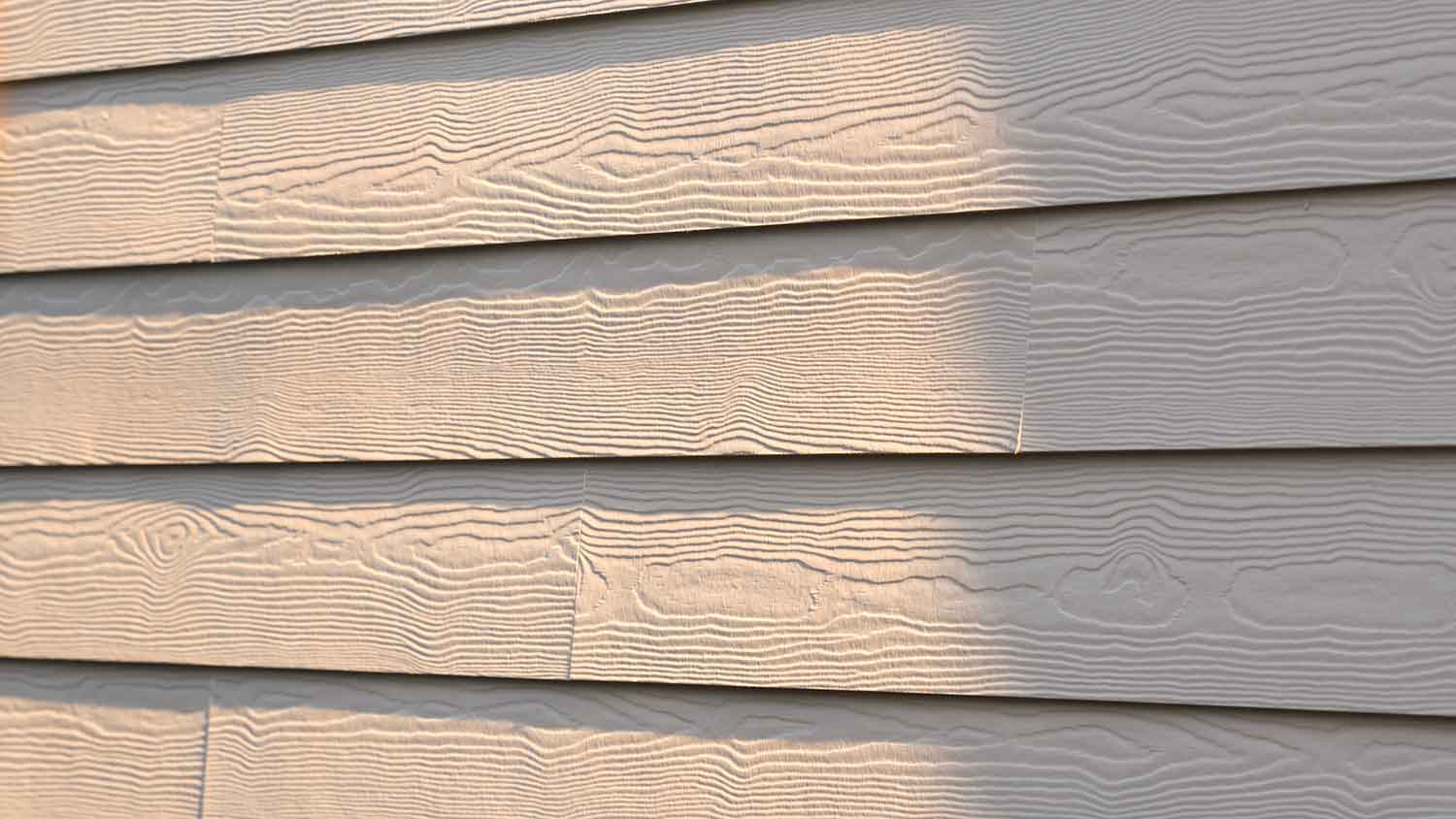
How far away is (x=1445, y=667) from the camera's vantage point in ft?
4.03

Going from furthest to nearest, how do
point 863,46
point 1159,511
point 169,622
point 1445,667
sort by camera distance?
point 169,622 < point 863,46 < point 1159,511 < point 1445,667

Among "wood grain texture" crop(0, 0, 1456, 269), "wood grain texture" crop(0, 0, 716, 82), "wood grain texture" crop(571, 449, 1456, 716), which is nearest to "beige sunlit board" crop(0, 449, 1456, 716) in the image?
"wood grain texture" crop(571, 449, 1456, 716)

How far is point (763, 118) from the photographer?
1.52 meters

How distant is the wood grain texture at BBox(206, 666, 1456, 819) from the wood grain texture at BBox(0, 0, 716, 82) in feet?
2.26

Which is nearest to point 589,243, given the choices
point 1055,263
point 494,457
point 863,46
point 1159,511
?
point 494,457

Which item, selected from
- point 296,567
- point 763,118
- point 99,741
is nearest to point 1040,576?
point 763,118

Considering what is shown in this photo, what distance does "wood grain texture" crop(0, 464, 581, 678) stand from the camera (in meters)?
1.56

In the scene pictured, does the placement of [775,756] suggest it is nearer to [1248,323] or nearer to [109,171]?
[1248,323]

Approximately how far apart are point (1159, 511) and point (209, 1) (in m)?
1.18

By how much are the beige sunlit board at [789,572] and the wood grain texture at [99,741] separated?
37mm

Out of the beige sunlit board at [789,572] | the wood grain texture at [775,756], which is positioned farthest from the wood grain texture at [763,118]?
the wood grain texture at [775,756]

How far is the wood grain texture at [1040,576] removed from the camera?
1262mm

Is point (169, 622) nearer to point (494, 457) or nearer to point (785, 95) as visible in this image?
point (494, 457)

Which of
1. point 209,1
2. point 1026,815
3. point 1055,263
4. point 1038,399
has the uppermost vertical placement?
point 209,1
